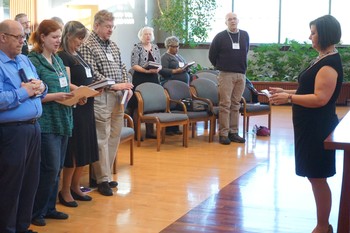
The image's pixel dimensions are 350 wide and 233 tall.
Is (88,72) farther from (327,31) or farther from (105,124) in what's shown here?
(327,31)

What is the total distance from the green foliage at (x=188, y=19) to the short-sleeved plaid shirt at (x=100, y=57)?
8681mm

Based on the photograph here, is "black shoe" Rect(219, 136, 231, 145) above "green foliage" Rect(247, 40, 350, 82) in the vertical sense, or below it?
below

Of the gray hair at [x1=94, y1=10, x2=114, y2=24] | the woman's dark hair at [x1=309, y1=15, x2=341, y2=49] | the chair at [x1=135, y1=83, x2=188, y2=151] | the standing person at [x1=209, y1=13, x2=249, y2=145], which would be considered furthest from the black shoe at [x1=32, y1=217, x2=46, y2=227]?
the standing person at [x1=209, y1=13, x2=249, y2=145]

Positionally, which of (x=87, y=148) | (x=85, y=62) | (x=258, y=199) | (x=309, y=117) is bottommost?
(x=258, y=199)

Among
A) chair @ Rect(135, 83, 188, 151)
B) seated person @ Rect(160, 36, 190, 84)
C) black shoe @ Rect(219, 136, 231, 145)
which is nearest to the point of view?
chair @ Rect(135, 83, 188, 151)

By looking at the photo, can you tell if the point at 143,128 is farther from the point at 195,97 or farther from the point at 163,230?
the point at 163,230

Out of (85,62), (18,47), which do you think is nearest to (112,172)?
(85,62)

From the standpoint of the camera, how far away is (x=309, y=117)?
12.4 ft

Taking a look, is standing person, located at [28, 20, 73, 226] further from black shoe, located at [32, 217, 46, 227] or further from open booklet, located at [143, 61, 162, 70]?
open booklet, located at [143, 61, 162, 70]

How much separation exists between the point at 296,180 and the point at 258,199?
897 millimetres

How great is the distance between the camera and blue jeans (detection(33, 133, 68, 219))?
4.14 meters

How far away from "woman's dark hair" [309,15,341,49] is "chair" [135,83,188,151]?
395 centimetres

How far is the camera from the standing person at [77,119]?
4.61 meters

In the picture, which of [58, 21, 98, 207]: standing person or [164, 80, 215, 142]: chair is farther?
[164, 80, 215, 142]: chair
